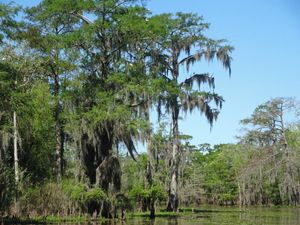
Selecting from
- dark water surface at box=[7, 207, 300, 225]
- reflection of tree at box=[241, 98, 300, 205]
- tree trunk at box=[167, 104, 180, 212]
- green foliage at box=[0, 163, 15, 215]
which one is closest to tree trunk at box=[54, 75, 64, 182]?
dark water surface at box=[7, 207, 300, 225]

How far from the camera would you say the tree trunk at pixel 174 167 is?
1312 inches

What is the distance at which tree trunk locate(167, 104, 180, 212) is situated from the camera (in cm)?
3331

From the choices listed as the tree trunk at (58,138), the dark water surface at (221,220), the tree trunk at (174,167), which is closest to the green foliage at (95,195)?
the dark water surface at (221,220)

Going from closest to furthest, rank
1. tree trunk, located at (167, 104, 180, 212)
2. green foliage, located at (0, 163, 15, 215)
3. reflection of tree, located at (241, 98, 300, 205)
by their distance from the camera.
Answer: green foliage, located at (0, 163, 15, 215) < tree trunk, located at (167, 104, 180, 212) < reflection of tree, located at (241, 98, 300, 205)

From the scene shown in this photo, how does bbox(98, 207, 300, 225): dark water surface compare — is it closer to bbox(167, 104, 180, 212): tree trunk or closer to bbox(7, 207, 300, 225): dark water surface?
bbox(7, 207, 300, 225): dark water surface

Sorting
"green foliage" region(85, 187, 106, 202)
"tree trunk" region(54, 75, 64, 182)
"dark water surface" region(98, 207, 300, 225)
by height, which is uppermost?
"tree trunk" region(54, 75, 64, 182)

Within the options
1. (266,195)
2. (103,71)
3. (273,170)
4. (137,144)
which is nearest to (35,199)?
(137,144)

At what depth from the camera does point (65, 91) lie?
2702cm

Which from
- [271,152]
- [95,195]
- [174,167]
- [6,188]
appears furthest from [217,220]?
[271,152]

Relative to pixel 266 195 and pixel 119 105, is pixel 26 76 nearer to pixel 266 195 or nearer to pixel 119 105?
pixel 119 105

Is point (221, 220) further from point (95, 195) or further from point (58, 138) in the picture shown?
point (58, 138)

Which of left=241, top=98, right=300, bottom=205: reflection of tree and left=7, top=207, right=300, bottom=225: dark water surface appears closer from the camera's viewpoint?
left=7, top=207, right=300, bottom=225: dark water surface

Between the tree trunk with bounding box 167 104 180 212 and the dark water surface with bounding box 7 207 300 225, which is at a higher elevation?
the tree trunk with bounding box 167 104 180 212

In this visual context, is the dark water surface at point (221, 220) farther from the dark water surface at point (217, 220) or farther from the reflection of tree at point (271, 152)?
the reflection of tree at point (271, 152)
